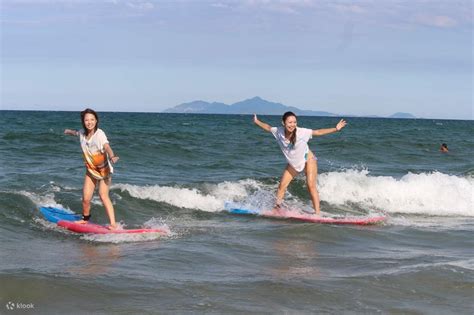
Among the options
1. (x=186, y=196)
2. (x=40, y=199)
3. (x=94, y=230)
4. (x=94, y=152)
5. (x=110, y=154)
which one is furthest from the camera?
(x=186, y=196)

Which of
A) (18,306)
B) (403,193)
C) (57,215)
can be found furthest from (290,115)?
(18,306)

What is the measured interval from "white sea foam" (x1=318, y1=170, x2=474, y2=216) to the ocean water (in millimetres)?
42

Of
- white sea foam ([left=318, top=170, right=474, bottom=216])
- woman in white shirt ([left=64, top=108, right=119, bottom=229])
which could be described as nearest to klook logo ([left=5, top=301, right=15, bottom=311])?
woman in white shirt ([left=64, top=108, right=119, bottom=229])

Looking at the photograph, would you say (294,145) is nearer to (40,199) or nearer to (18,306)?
(40,199)

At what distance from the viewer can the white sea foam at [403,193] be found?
1422cm

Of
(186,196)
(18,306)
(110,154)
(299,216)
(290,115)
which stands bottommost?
(18,306)

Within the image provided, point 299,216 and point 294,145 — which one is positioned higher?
point 294,145

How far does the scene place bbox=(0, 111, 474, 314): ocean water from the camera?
6.25 metres

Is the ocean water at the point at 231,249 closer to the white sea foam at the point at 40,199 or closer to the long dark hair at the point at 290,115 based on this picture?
the white sea foam at the point at 40,199

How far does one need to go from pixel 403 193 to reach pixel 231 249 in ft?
25.2

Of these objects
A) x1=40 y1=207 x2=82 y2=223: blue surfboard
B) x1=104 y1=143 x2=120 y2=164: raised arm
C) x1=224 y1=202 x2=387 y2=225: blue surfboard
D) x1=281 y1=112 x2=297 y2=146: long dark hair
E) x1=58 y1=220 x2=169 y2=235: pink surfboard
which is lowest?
x1=224 y1=202 x2=387 y2=225: blue surfboard

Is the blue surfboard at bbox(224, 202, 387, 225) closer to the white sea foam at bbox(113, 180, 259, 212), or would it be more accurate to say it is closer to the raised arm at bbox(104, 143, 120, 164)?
the white sea foam at bbox(113, 180, 259, 212)

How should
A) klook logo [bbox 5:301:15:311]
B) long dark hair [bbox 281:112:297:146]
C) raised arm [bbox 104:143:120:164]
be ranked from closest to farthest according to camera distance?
klook logo [bbox 5:301:15:311] → raised arm [bbox 104:143:120:164] → long dark hair [bbox 281:112:297:146]

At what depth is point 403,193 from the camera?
1519 cm
